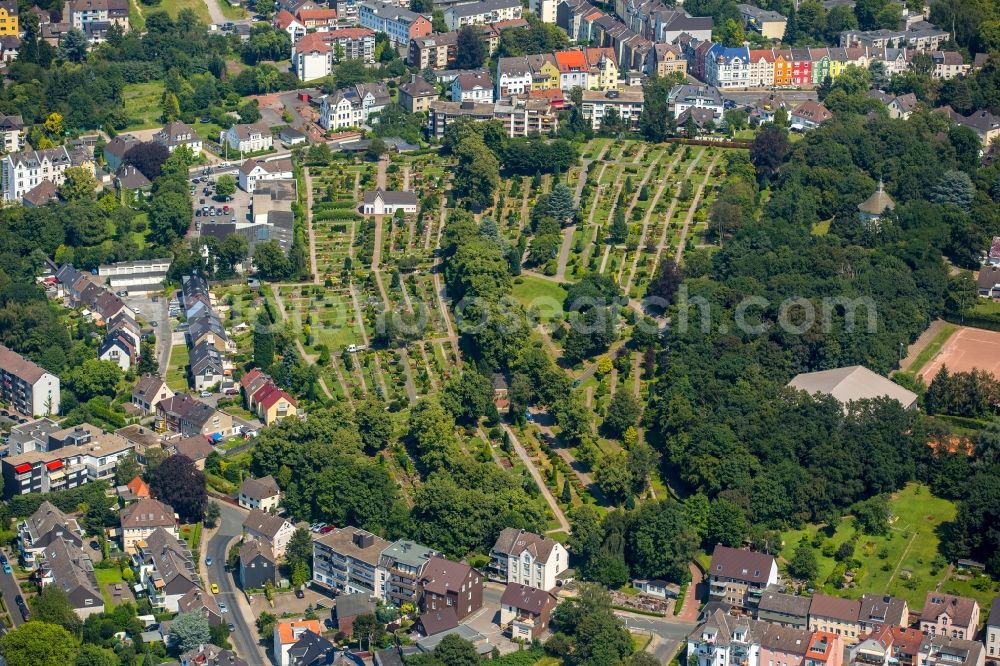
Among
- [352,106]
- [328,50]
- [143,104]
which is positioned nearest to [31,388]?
[143,104]

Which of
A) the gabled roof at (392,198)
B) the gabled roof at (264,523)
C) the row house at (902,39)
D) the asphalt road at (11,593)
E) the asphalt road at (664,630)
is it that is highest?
the row house at (902,39)

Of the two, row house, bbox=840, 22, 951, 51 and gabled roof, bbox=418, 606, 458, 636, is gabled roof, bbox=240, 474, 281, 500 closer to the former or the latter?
gabled roof, bbox=418, 606, 458, 636

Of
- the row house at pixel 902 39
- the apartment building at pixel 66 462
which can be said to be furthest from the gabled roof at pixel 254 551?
the row house at pixel 902 39

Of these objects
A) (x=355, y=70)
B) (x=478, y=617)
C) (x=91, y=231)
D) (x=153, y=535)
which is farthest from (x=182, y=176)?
(x=478, y=617)

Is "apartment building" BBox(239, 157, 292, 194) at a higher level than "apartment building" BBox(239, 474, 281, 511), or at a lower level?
higher

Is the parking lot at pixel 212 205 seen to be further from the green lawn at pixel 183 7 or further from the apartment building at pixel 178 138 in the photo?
the green lawn at pixel 183 7

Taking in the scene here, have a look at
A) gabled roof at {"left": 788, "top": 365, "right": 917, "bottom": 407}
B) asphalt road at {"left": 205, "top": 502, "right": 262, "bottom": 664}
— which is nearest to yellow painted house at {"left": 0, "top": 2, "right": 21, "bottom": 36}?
asphalt road at {"left": 205, "top": 502, "right": 262, "bottom": 664}
